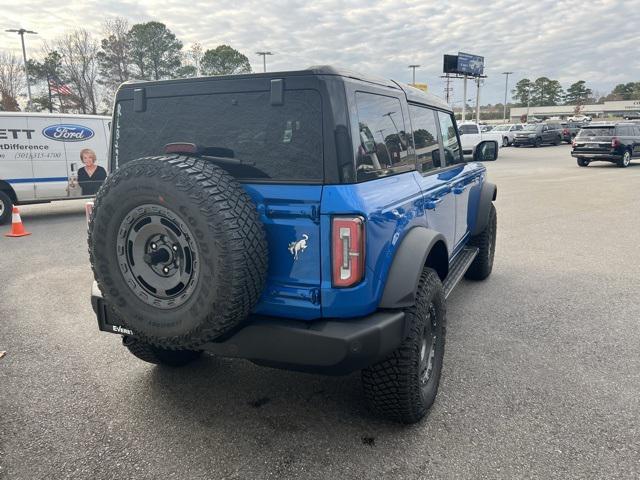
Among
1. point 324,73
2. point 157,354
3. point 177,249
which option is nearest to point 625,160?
point 324,73

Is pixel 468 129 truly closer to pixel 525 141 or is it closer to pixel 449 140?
pixel 525 141

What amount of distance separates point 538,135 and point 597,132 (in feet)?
48.1

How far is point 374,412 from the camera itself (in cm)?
271

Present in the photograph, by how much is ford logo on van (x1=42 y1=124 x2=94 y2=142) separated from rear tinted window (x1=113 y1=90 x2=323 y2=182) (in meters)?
8.11

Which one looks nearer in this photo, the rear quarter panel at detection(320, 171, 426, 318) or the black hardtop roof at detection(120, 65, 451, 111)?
the rear quarter panel at detection(320, 171, 426, 318)

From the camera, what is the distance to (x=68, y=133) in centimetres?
985

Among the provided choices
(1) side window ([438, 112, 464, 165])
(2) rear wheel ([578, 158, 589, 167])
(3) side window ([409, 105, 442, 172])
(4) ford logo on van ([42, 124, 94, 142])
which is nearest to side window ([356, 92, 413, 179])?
(3) side window ([409, 105, 442, 172])

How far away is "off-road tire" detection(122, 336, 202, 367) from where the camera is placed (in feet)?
10.6

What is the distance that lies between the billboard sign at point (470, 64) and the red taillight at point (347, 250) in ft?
160

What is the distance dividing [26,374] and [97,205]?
71.0 inches

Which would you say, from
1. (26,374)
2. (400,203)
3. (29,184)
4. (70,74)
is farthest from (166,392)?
(70,74)

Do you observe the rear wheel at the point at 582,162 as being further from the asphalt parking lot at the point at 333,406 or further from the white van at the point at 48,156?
the white van at the point at 48,156

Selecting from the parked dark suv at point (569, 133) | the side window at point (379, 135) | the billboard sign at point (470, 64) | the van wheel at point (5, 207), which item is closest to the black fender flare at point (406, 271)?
the side window at point (379, 135)

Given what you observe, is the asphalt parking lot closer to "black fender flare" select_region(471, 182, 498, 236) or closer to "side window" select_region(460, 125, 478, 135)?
"black fender flare" select_region(471, 182, 498, 236)
